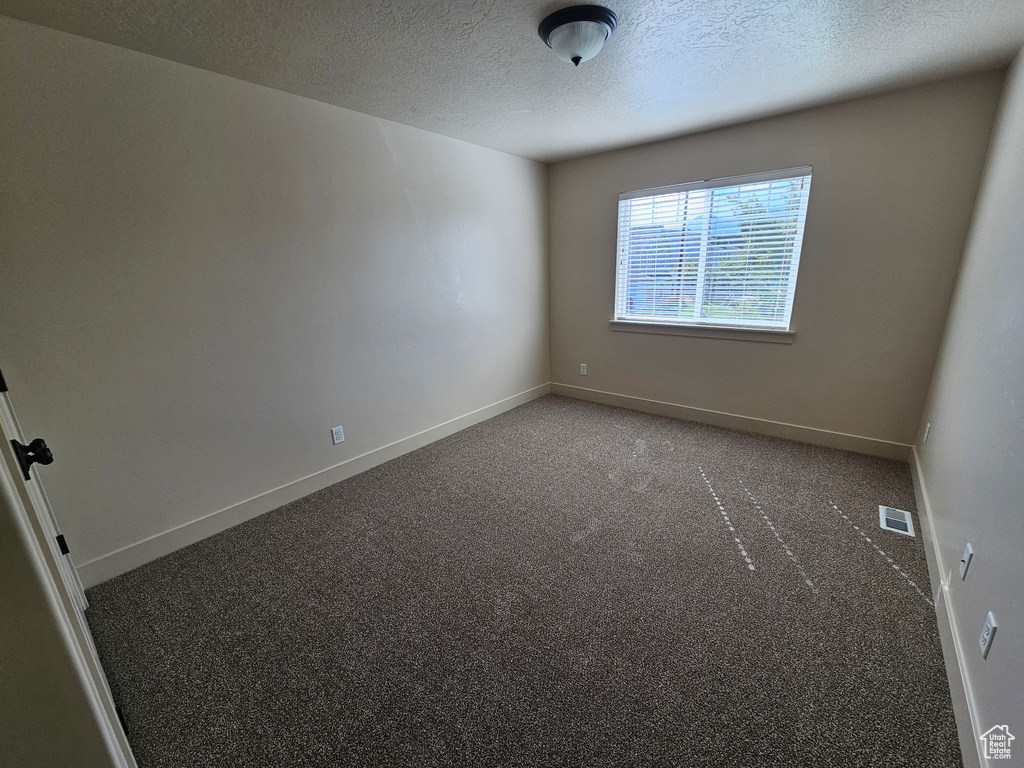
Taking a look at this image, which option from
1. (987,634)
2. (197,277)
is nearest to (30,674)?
(197,277)

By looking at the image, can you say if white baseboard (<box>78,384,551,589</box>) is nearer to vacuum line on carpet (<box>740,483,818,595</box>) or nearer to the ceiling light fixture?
Result: vacuum line on carpet (<box>740,483,818,595</box>)

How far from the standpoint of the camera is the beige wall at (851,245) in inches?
96.8

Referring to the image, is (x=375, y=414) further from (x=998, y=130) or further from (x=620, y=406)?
(x=998, y=130)

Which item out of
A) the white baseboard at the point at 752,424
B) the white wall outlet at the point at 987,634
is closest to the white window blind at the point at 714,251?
the white baseboard at the point at 752,424

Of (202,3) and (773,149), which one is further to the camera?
(773,149)

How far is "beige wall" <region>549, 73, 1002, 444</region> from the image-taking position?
2.46 metres

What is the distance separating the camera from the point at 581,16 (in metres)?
1.62

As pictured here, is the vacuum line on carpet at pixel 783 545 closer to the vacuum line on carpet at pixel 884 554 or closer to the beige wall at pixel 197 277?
the vacuum line on carpet at pixel 884 554

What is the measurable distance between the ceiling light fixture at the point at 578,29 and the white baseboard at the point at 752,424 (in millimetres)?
2846

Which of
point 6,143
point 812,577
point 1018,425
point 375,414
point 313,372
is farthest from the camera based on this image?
point 375,414

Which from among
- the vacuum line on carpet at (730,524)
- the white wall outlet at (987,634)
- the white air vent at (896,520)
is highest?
the white wall outlet at (987,634)

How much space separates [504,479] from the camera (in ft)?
9.27

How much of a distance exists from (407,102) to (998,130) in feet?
10.4

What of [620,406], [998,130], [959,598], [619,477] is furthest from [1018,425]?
[620,406]
